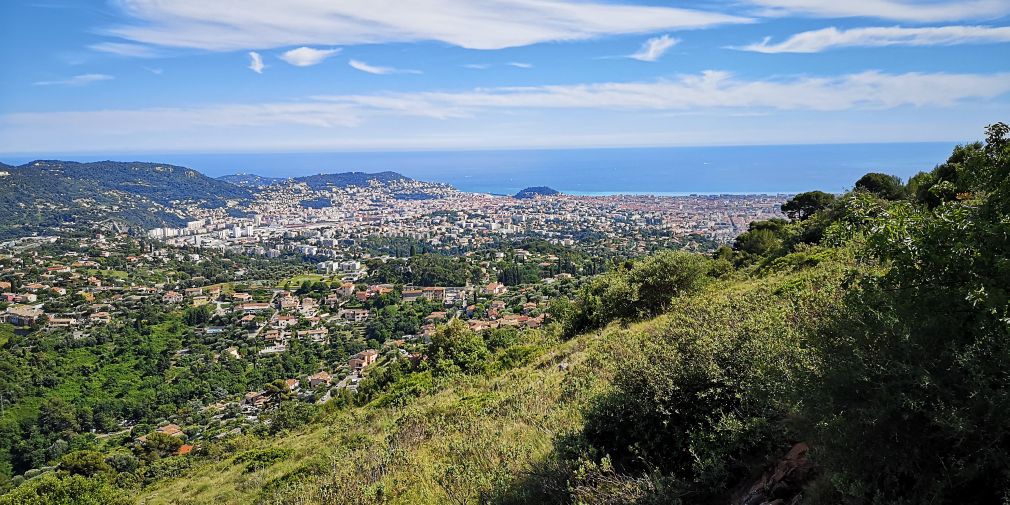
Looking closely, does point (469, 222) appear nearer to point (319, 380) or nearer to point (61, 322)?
point (61, 322)

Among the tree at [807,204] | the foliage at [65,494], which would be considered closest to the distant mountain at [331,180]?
the tree at [807,204]

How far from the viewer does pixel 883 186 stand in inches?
750

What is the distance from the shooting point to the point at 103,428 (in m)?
27.3

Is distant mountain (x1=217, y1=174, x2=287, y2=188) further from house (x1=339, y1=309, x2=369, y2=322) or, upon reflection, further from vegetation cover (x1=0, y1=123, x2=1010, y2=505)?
vegetation cover (x1=0, y1=123, x2=1010, y2=505)

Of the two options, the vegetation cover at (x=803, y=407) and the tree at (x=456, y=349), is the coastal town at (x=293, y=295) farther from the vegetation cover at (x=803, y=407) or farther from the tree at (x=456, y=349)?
the vegetation cover at (x=803, y=407)

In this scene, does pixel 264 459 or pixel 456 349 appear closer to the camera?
pixel 264 459

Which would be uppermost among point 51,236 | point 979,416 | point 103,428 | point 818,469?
point 979,416

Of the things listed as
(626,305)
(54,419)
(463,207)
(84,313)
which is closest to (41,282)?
(84,313)

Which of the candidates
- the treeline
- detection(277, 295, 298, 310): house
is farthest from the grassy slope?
detection(277, 295, 298, 310): house

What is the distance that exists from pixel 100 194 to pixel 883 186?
489 ft

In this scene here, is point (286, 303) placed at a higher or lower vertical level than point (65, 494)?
lower

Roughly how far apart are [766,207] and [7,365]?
8896 cm

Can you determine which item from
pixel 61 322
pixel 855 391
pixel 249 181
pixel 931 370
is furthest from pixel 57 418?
pixel 249 181

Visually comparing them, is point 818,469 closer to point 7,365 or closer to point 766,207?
point 7,365
